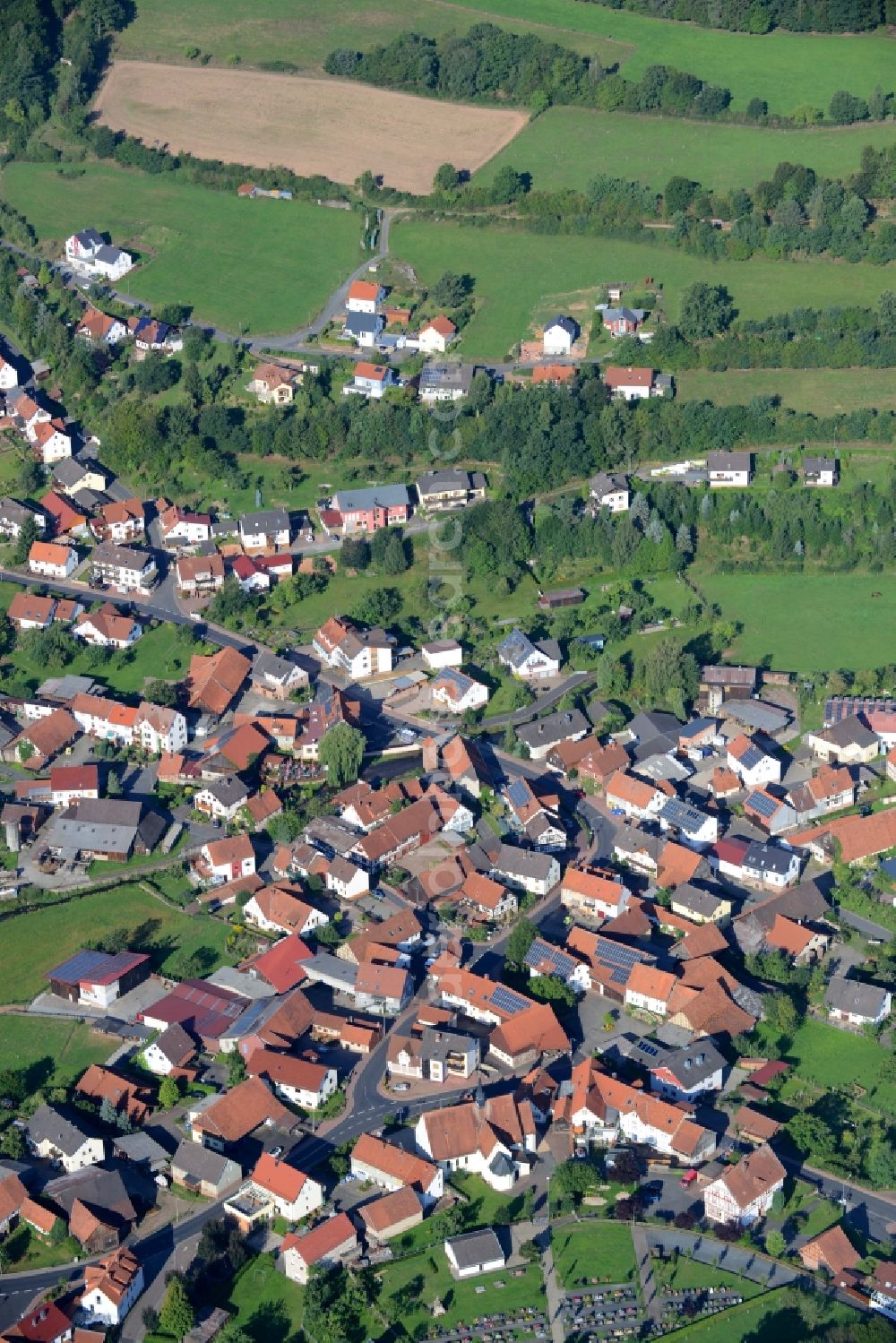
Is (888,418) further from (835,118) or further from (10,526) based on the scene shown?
(10,526)

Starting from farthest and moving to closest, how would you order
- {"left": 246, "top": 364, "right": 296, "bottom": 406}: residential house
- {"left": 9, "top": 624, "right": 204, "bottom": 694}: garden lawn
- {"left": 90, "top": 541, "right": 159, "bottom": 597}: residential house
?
{"left": 246, "top": 364, "right": 296, "bottom": 406}: residential house → {"left": 90, "top": 541, "right": 159, "bottom": 597}: residential house → {"left": 9, "top": 624, "right": 204, "bottom": 694}: garden lawn

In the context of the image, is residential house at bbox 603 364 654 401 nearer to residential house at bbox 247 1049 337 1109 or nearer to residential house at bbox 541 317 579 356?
residential house at bbox 541 317 579 356

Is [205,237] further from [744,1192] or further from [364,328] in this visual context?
[744,1192]

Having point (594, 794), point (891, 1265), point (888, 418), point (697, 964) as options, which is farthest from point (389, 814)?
point (888, 418)

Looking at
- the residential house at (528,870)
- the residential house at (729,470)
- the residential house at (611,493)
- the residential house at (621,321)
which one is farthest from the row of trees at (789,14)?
the residential house at (528,870)

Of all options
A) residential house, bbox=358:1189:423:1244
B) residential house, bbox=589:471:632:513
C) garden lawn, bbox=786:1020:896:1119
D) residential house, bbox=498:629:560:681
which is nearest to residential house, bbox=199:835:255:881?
residential house, bbox=498:629:560:681

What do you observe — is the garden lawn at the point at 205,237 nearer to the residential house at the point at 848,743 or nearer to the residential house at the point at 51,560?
the residential house at the point at 51,560
